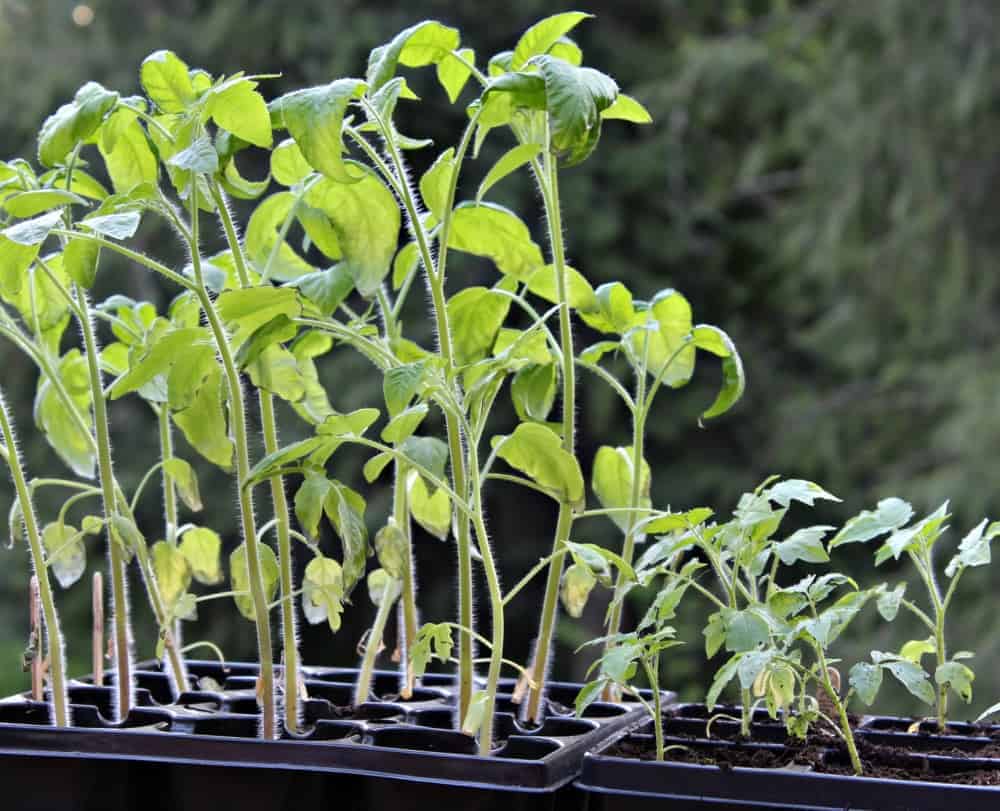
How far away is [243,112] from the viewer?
34.2 inches

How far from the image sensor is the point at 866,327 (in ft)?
15.8

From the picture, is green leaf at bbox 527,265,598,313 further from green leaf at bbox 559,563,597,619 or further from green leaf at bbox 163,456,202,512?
green leaf at bbox 163,456,202,512

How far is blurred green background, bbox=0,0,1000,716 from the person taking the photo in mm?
4395

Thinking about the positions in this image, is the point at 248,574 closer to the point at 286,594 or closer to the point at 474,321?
the point at 286,594

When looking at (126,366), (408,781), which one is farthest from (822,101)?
(408,781)

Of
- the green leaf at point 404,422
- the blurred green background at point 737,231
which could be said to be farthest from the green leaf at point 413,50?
the blurred green background at point 737,231

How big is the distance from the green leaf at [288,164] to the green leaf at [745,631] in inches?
20.1

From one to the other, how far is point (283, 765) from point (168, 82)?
0.52 metres

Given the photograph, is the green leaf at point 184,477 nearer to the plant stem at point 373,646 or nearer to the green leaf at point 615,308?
the plant stem at point 373,646

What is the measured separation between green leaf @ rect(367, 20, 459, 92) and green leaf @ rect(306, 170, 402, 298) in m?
0.08

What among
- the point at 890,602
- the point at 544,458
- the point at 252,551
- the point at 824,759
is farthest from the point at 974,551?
the point at 252,551

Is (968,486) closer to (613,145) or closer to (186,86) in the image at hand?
(613,145)

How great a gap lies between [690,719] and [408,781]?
0.26 meters

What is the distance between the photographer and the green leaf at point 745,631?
0.80 meters
